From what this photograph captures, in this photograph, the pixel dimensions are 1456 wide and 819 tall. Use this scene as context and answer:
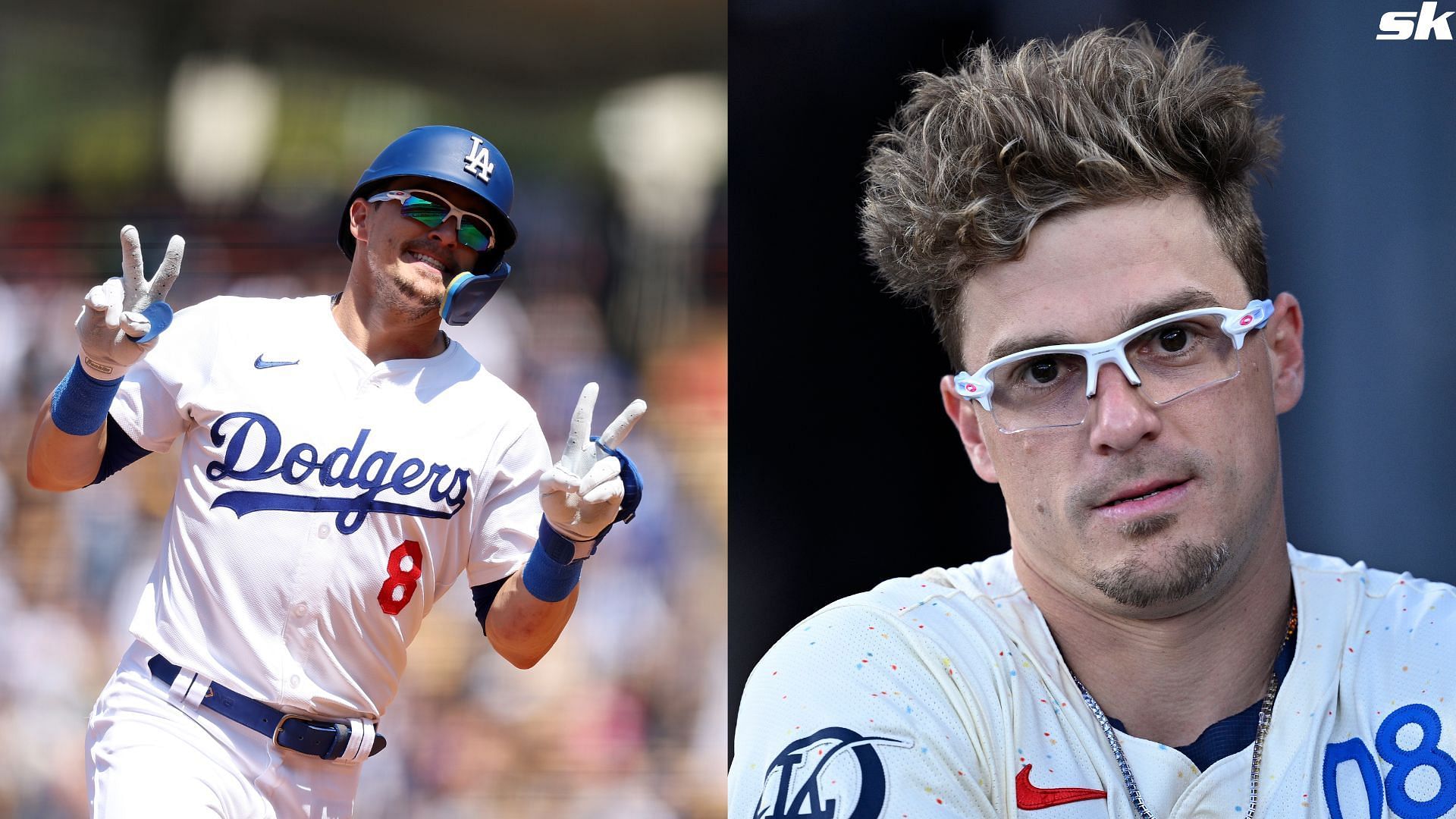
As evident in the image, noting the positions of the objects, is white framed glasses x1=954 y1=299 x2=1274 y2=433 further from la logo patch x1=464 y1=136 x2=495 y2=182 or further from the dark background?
la logo patch x1=464 y1=136 x2=495 y2=182

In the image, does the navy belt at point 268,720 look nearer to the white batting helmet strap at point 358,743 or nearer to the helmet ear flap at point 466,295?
the white batting helmet strap at point 358,743

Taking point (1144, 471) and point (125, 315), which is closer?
point (1144, 471)

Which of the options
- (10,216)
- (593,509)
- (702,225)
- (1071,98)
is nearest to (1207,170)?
(1071,98)

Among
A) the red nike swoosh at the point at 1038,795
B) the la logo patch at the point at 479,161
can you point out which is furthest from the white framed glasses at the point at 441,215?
the red nike swoosh at the point at 1038,795

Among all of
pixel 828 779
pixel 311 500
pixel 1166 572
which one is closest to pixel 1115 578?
pixel 1166 572

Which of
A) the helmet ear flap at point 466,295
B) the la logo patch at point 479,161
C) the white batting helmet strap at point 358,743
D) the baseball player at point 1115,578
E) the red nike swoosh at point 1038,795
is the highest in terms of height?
the la logo patch at point 479,161

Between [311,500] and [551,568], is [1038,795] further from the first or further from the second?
[311,500]
